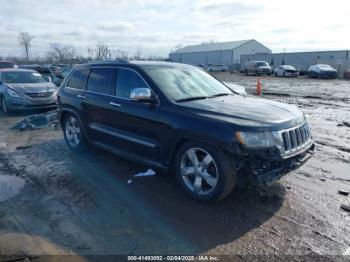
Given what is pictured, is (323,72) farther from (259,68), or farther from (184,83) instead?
(184,83)

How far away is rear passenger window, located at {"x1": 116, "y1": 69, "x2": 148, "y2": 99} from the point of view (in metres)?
4.90

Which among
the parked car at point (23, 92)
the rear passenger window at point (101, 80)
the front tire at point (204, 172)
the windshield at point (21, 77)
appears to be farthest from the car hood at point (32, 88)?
the front tire at point (204, 172)

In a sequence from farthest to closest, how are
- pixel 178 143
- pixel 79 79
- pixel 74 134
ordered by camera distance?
pixel 74 134 → pixel 79 79 → pixel 178 143

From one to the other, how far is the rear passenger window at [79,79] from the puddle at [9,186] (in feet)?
7.00

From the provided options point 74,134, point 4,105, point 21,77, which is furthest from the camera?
point 21,77

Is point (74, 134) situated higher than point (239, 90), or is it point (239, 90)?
point (239, 90)

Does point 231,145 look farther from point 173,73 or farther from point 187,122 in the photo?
point 173,73

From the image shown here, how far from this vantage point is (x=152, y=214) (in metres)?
3.92

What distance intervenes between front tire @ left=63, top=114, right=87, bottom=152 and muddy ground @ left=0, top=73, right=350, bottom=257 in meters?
0.48

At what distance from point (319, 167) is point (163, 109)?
3219 mm

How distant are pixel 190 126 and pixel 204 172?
0.65 m

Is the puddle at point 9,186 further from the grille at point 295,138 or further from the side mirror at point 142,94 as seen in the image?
the grille at point 295,138

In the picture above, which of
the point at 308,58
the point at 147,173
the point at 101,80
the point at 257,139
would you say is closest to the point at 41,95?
the point at 101,80

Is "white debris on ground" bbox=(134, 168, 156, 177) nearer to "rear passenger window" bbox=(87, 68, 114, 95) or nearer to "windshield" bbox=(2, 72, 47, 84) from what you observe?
"rear passenger window" bbox=(87, 68, 114, 95)
